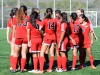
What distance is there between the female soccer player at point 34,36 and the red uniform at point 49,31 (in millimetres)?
179

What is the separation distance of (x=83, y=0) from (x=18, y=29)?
40.5 meters

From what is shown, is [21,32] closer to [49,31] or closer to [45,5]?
[49,31]

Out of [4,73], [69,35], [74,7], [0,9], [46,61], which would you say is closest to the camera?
[4,73]

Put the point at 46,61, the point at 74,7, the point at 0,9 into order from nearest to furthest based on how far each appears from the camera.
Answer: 1. the point at 46,61
2. the point at 0,9
3. the point at 74,7

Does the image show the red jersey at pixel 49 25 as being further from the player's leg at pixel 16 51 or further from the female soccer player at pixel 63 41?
the player's leg at pixel 16 51

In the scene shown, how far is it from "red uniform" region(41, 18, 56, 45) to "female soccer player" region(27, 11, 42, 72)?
179 mm

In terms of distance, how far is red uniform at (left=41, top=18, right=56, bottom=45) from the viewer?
406 inches

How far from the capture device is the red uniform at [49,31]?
10320 mm

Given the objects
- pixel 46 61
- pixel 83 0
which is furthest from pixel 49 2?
pixel 46 61

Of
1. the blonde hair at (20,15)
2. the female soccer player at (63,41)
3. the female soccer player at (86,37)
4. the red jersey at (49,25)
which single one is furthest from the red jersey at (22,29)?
the female soccer player at (86,37)

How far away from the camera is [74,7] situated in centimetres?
4825

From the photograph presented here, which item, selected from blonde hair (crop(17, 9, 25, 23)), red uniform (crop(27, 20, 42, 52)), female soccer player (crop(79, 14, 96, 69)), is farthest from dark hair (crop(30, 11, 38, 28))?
female soccer player (crop(79, 14, 96, 69))

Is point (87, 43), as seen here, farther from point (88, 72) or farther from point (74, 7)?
point (74, 7)

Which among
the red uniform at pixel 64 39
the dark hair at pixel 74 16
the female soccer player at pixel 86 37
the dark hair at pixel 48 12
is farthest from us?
the female soccer player at pixel 86 37
